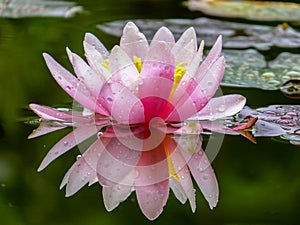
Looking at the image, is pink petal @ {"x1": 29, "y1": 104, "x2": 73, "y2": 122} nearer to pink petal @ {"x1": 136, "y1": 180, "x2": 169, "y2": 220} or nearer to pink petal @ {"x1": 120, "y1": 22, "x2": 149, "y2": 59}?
pink petal @ {"x1": 120, "y1": 22, "x2": 149, "y2": 59}

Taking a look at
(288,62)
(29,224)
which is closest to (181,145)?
(29,224)

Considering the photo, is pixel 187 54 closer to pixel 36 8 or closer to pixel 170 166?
pixel 170 166

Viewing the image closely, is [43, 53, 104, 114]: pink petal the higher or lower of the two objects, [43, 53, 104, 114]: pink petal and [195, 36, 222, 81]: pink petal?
the lower

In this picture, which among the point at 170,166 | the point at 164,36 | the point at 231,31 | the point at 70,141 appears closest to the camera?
the point at 170,166

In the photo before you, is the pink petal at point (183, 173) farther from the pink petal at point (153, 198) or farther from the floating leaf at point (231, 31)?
the floating leaf at point (231, 31)

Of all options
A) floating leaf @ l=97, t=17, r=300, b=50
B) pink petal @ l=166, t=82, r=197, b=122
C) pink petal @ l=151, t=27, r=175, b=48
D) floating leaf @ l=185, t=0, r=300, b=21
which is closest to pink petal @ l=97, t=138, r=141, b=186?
pink petal @ l=166, t=82, r=197, b=122

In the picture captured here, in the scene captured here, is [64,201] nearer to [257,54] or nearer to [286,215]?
[286,215]

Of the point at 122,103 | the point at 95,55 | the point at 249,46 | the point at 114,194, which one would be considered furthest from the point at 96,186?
the point at 249,46
